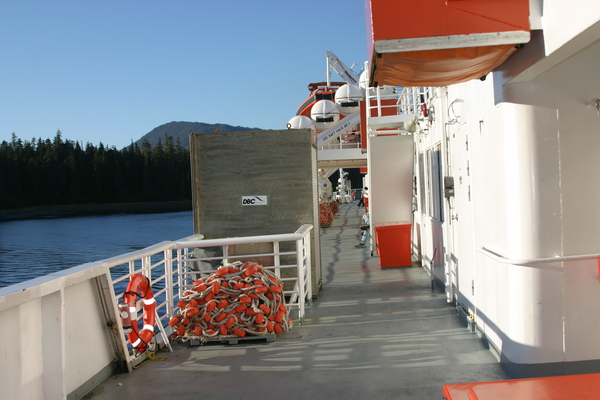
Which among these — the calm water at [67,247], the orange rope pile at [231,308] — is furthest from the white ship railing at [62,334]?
the calm water at [67,247]

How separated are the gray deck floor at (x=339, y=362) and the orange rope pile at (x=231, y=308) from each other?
0.14 metres

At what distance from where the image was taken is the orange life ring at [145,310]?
4.19 m

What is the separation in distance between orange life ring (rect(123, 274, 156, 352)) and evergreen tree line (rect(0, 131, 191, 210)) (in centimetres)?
8191

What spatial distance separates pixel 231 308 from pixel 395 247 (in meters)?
4.72

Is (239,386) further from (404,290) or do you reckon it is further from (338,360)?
(404,290)

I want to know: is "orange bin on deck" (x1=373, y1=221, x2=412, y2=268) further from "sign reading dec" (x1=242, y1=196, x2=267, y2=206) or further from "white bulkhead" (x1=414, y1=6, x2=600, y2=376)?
"white bulkhead" (x1=414, y1=6, x2=600, y2=376)

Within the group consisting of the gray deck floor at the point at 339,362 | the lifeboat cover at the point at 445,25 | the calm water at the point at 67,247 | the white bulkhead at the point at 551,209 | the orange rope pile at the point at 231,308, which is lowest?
the calm water at the point at 67,247

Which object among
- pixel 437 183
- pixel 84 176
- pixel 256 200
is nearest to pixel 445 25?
pixel 256 200

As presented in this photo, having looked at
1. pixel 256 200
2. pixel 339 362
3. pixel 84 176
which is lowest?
pixel 339 362

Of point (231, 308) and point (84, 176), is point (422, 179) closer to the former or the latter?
point (231, 308)

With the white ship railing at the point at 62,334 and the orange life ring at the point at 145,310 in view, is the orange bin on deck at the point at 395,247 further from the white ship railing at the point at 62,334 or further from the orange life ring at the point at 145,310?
the orange life ring at the point at 145,310

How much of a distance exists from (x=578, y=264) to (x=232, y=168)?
442 centimetres

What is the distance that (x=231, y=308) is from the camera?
4.99 metres

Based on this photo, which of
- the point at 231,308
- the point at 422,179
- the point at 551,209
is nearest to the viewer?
the point at 551,209
